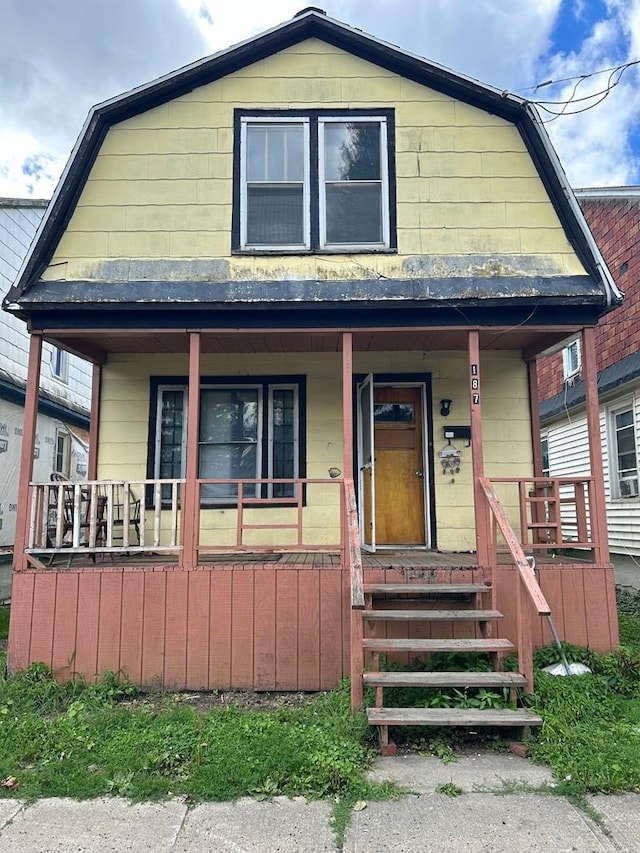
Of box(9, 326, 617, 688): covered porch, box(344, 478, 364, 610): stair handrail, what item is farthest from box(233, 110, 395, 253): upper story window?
box(344, 478, 364, 610): stair handrail

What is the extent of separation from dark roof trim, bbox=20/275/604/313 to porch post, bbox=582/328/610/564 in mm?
575

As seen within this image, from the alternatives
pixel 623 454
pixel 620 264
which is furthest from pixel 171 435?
pixel 620 264

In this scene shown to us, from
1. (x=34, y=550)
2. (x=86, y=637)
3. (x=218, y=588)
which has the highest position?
(x=34, y=550)

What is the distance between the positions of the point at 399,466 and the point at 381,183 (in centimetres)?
330

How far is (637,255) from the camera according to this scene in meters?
9.66

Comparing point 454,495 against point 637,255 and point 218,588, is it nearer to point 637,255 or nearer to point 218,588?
point 218,588

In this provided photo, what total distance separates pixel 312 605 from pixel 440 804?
2298 millimetres

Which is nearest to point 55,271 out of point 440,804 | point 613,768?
point 440,804

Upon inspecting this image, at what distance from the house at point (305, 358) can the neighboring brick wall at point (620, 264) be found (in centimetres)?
343

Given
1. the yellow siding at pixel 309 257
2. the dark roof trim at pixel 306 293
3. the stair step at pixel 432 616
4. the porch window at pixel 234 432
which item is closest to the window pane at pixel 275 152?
the yellow siding at pixel 309 257

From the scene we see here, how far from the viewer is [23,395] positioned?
975cm

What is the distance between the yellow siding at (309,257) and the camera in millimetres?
6340

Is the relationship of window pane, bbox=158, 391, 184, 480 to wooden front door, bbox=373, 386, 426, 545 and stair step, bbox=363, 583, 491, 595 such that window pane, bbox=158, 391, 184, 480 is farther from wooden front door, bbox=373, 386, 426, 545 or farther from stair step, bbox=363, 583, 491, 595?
stair step, bbox=363, 583, 491, 595

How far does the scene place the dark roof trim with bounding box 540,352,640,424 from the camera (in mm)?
9156
